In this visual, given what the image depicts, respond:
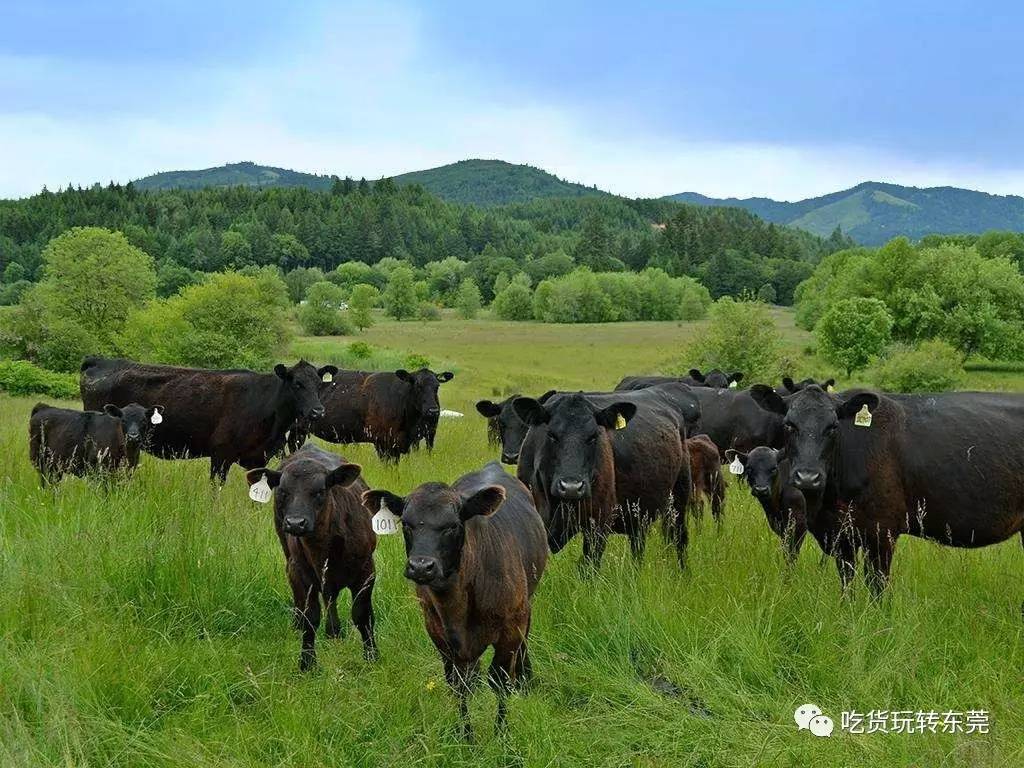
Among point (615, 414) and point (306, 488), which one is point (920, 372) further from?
point (306, 488)

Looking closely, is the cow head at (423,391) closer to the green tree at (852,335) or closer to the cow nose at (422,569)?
the cow nose at (422,569)

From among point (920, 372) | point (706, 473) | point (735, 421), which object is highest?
point (706, 473)

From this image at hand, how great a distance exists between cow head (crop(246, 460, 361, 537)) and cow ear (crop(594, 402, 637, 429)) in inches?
92.0

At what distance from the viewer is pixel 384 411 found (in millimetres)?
18469

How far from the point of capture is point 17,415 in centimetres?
2414

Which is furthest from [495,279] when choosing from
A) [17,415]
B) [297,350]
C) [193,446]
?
[193,446]

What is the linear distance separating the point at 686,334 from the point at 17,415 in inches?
2734

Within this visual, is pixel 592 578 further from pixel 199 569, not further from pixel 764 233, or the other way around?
pixel 764 233

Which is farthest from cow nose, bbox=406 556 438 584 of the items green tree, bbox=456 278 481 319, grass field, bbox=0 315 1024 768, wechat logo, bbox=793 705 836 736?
green tree, bbox=456 278 481 319

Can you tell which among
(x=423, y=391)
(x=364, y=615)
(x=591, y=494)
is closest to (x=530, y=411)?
(x=591, y=494)

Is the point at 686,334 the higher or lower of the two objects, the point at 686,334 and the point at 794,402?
the lower

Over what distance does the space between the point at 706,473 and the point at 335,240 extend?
177174 millimetres

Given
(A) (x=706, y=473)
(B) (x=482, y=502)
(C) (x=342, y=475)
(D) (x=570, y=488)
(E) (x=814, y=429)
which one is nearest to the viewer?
(B) (x=482, y=502)

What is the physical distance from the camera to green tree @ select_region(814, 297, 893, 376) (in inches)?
2494
